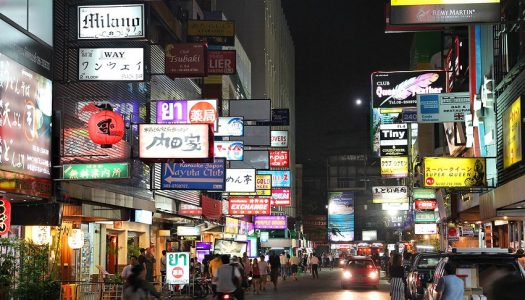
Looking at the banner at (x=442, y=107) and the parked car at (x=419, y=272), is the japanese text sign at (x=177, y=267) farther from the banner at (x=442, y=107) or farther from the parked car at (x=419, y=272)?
the banner at (x=442, y=107)

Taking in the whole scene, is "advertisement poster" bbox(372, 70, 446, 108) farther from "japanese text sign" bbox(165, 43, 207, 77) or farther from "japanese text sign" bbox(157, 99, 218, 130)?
"japanese text sign" bbox(165, 43, 207, 77)

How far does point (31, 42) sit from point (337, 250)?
12453 centimetres

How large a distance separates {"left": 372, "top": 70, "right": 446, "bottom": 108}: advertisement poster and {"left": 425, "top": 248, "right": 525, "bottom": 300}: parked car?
54.8 ft

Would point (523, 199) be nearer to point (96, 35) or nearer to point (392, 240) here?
point (96, 35)

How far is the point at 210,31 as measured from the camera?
32469 millimetres

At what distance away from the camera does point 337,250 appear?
141 metres

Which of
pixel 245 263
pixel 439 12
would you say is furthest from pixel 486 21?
pixel 245 263

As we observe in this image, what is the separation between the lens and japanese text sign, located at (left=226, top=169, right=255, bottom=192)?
36.6 meters

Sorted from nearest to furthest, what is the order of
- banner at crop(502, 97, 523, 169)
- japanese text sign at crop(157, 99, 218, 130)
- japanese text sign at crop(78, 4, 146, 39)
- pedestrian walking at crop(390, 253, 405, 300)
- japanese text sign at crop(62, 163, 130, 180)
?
1. japanese text sign at crop(62, 163, 130, 180)
2. japanese text sign at crop(78, 4, 146, 39)
3. banner at crop(502, 97, 523, 169)
4. pedestrian walking at crop(390, 253, 405, 300)
5. japanese text sign at crop(157, 99, 218, 130)

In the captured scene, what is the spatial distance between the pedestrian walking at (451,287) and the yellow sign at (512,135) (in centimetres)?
974

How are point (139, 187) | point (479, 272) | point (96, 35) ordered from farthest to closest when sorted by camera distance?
point (139, 187), point (96, 35), point (479, 272)

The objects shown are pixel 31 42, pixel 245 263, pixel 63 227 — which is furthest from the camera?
pixel 245 263

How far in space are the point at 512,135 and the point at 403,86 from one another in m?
8.73

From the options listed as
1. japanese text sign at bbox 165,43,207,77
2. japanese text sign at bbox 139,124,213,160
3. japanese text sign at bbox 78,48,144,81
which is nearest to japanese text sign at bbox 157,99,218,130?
japanese text sign at bbox 165,43,207,77
